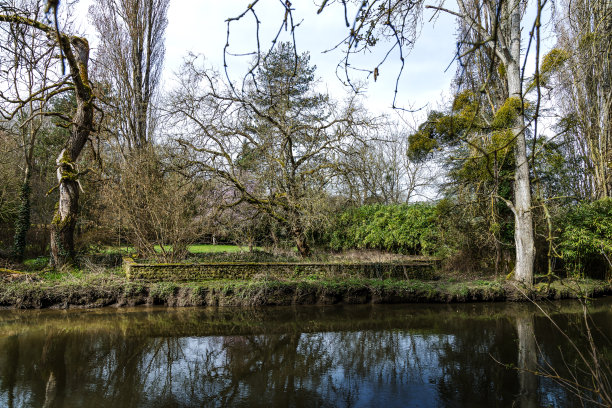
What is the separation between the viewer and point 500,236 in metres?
12.5

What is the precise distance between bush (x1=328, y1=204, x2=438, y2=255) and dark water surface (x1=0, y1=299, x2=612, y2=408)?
4.90 meters

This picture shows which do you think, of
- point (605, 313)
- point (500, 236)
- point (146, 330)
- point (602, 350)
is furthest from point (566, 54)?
point (146, 330)

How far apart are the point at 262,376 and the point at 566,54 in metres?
10.5

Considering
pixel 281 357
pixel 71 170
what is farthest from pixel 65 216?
pixel 281 357

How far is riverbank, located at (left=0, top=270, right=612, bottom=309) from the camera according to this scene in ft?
30.3

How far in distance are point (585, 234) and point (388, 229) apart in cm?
576

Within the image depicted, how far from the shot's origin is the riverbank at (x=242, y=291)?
9227 mm

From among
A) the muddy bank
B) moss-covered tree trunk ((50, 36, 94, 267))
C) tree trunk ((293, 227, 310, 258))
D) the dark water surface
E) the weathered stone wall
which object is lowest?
the dark water surface

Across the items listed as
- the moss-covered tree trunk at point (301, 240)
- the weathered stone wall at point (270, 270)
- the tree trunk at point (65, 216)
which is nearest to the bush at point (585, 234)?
the weathered stone wall at point (270, 270)

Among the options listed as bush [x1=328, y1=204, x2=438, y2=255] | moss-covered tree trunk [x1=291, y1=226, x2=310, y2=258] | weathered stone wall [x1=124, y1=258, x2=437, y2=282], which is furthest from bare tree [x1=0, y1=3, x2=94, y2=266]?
bush [x1=328, y1=204, x2=438, y2=255]

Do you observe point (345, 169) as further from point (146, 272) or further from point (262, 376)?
point (262, 376)

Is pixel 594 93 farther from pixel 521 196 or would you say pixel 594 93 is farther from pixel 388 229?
pixel 388 229

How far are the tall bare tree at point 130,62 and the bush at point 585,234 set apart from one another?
13.9 m

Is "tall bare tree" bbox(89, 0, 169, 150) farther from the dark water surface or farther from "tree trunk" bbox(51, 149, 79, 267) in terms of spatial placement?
the dark water surface
